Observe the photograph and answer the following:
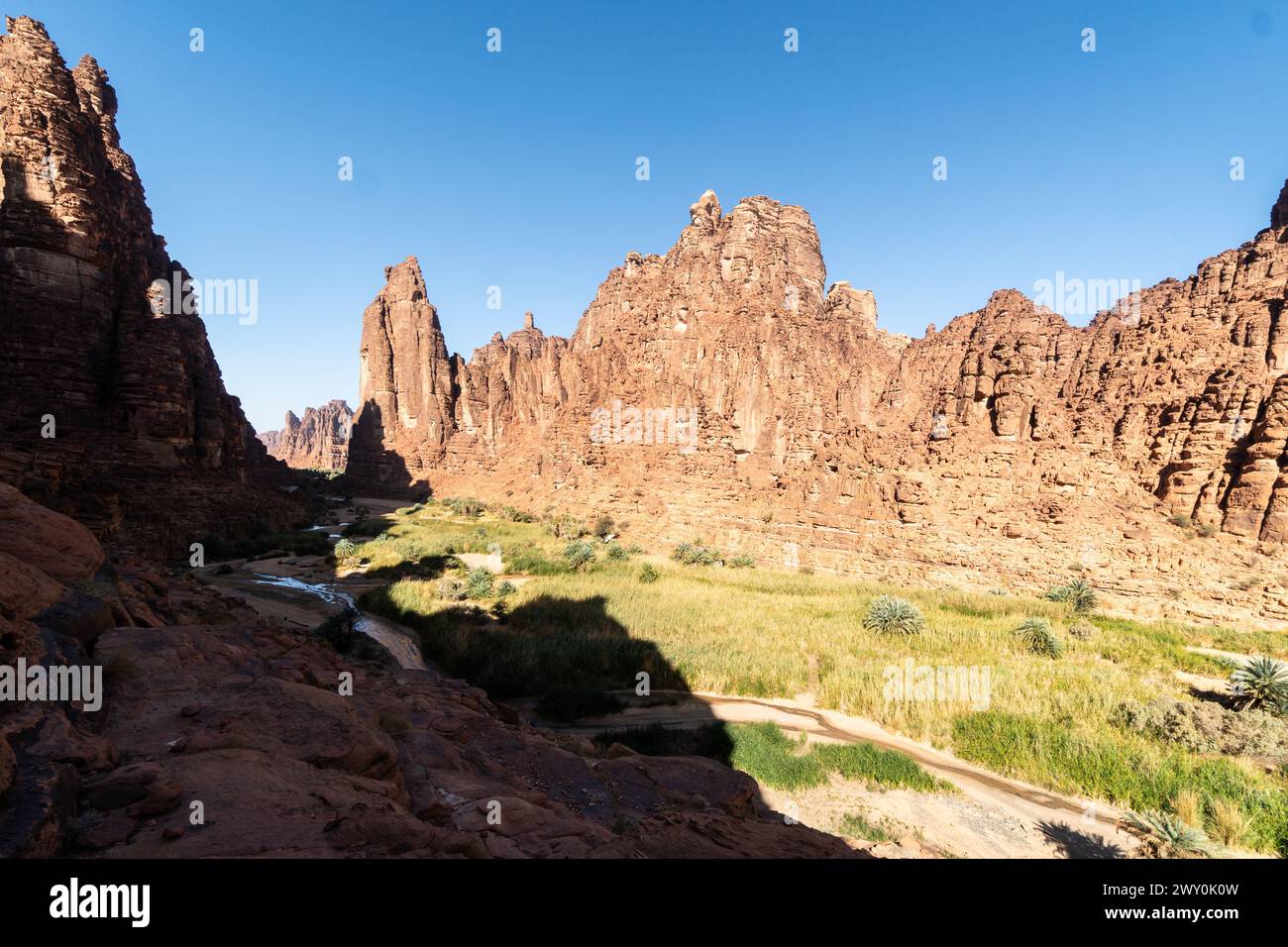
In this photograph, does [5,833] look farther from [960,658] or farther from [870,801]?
→ [960,658]

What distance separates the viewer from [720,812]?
5.12 metres

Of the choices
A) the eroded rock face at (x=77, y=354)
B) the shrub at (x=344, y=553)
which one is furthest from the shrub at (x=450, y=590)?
the eroded rock face at (x=77, y=354)

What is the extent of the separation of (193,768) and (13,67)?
111 ft

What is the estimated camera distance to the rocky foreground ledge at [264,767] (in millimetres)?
2552

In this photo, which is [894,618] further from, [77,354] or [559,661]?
[77,354]

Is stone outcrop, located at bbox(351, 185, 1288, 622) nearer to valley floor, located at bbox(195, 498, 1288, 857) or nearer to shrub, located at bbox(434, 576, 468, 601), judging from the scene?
valley floor, located at bbox(195, 498, 1288, 857)

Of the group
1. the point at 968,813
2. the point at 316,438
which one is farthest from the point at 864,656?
the point at 316,438

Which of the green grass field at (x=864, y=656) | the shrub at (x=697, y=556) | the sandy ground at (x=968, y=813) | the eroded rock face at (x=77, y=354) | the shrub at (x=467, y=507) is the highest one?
the eroded rock face at (x=77, y=354)

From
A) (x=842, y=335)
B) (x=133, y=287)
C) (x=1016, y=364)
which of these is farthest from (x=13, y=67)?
(x=842, y=335)

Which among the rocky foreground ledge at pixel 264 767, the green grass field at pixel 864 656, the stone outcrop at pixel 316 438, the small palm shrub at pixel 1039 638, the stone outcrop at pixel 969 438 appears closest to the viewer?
the rocky foreground ledge at pixel 264 767

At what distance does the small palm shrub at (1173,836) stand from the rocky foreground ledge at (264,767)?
5059 mm

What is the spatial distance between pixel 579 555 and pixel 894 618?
48.7 feet

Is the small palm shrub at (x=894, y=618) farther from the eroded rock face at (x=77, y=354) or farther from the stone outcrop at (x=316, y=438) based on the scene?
the stone outcrop at (x=316, y=438)

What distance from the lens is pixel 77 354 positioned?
65.6 feet
